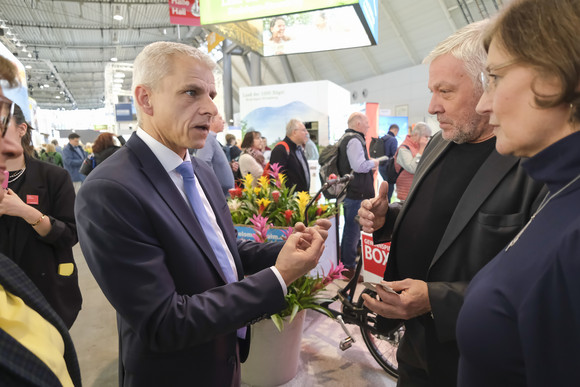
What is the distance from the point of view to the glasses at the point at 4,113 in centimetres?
67

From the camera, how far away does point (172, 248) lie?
40.9 inches

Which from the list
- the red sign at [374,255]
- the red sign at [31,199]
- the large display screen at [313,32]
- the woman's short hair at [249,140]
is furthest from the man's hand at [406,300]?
the large display screen at [313,32]

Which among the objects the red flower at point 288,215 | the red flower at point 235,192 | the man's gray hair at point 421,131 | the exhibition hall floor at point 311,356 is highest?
the man's gray hair at point 421,131

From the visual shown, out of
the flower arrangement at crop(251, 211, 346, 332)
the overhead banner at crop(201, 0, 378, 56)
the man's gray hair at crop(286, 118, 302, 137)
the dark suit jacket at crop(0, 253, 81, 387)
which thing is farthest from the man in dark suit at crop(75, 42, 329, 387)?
the overhead banner at crop(201, 0, 378, 56)

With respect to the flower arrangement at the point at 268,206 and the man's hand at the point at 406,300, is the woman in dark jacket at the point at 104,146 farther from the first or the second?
the man's hand at the point at 406,300

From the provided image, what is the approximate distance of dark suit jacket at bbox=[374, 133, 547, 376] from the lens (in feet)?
3.69

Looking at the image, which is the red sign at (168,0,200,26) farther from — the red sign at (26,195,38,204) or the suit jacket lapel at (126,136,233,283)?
the suit jacket lapel at (126,136,233,283)

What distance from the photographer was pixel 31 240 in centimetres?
189

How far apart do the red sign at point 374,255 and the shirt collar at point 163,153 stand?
1748mm

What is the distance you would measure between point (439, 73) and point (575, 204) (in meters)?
0.89

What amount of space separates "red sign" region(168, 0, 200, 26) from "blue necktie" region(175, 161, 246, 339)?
7428mm

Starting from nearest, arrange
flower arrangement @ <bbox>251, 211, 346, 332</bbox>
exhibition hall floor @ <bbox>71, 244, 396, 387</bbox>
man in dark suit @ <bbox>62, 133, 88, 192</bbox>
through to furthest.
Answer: flower arrangement @ <bbox>251, 211, 346, 332</bbox>
exhibition hall floor @ <bbox>71, 244, 396, 387</bbox>
man in dark suit @ <bbox>62, 133, 88, 192</bbox>

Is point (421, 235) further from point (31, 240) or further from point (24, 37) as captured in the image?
point (24, 37)

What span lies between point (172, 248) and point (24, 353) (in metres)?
0.43
